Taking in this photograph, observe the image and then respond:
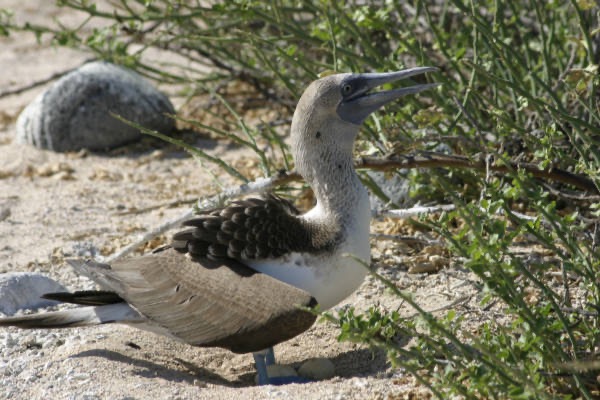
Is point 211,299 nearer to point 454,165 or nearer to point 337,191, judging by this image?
point 337,191

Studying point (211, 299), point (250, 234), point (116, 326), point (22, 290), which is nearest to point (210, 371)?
point (211, 299)

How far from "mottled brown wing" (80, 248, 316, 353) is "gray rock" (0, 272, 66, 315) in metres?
0.67

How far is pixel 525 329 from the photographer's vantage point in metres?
3.18

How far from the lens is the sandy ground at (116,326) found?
3924 mm

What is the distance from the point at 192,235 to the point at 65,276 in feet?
4.91

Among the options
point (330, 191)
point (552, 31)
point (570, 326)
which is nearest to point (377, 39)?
point (552, 31)

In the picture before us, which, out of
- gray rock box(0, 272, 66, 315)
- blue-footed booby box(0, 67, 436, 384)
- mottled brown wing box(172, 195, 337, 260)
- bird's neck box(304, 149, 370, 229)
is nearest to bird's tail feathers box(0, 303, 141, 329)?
blue-footed booby box(0, 67, 436, 384)

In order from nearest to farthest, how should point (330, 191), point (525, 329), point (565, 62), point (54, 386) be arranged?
point (525, 329), point (54, 386), point (330, 191), point (565, 62)

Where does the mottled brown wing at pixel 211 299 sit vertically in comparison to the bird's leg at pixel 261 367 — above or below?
above

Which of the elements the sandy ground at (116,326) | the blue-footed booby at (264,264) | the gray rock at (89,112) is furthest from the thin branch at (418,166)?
the gray rock at (89,112)

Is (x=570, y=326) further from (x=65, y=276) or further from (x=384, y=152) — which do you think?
(x=65, y=276)

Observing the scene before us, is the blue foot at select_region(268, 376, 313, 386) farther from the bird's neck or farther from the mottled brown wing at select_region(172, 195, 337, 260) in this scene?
the bird's neck

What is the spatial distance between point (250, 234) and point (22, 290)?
1.49 metres

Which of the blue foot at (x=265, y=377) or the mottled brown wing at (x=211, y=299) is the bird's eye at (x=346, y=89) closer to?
the mottled brown wing at (x=211, y=299)
